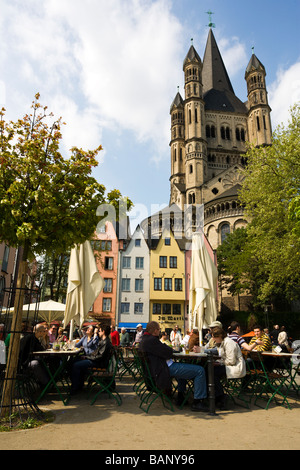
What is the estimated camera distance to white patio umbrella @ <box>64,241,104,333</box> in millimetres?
8547

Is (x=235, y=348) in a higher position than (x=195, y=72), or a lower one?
lower

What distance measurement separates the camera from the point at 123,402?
6.26 meters

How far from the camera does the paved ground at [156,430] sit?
3812mm

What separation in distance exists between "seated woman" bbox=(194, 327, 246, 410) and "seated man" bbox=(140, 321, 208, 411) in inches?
17.0

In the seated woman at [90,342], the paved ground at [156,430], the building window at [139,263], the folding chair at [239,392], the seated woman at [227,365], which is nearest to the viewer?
the paved ground at [156,430]

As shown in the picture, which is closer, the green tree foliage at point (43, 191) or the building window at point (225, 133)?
the green tree foliage at point (43, 191)

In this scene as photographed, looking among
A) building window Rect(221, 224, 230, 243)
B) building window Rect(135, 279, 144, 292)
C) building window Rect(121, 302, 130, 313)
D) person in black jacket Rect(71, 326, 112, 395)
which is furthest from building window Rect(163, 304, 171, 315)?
person in black jacket Rect(71, 326, 112, 395)

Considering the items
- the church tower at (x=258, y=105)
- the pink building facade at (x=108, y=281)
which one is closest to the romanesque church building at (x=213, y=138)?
the church tower at (x=258, y=105)

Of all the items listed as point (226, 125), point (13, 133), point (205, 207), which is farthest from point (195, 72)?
point (13, 133)

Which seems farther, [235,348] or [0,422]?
[235,348]

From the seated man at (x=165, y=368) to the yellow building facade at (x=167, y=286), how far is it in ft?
92.4

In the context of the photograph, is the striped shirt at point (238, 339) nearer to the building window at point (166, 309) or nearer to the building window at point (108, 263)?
Result: the building window at point (166, 309)
